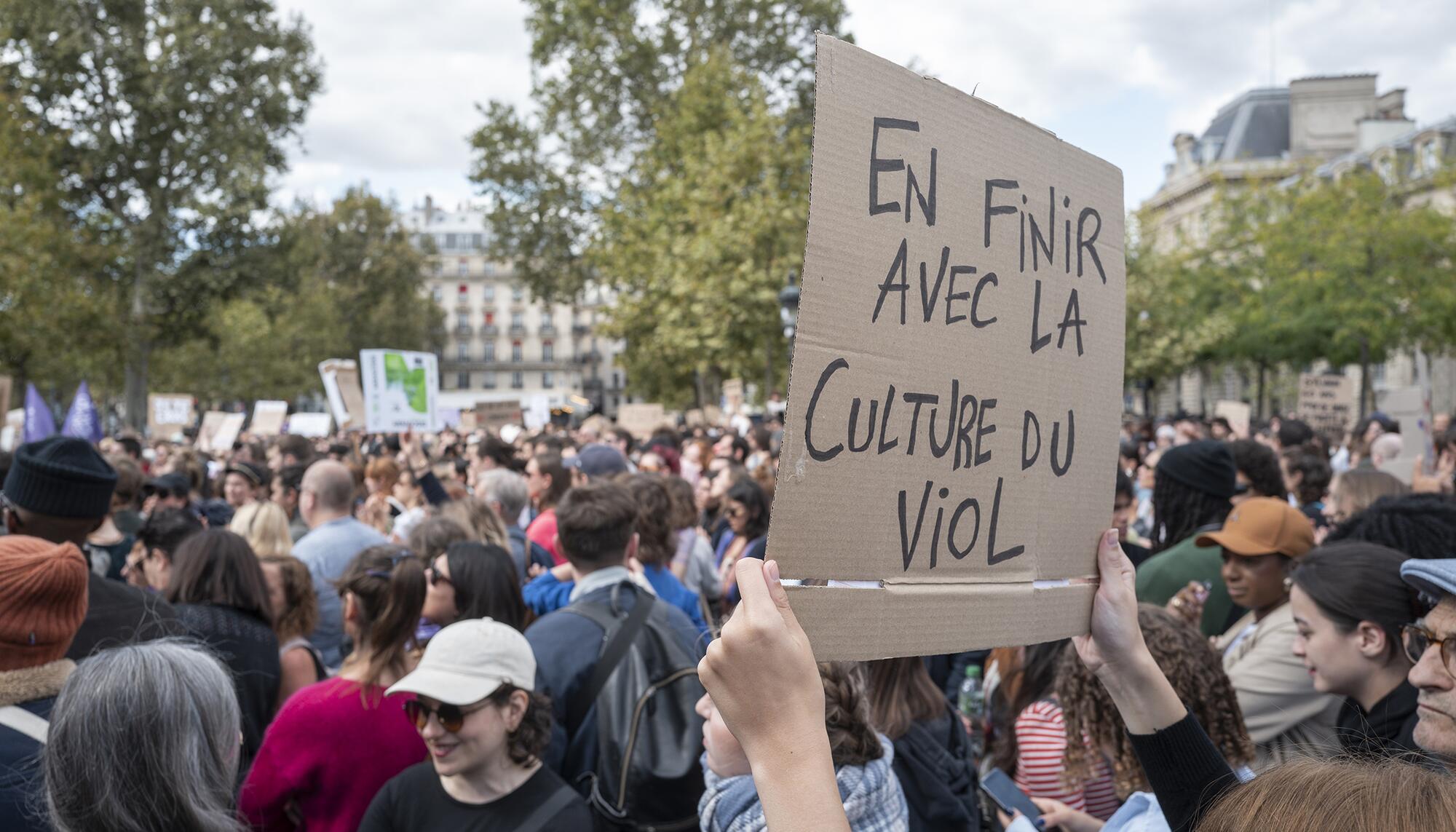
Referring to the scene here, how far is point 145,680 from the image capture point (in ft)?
7.89

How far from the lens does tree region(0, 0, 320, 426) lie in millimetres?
28594

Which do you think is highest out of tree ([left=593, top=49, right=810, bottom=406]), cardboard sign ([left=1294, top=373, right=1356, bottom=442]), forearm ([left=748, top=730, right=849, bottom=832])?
tree ([left=593, top=49, right=810, bottom=406])

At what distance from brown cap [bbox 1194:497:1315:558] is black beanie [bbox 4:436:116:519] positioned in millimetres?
3869

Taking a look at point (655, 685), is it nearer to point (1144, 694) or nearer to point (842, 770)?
point (842, 770)

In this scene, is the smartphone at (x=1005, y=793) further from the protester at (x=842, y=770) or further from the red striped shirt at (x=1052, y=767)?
the red striped shirt at (x=1052, y=767)

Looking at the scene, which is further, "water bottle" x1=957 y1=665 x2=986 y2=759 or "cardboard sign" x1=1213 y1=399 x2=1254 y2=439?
"cardboard sign" x1=1213 y1=399 x2=1254 y2=439

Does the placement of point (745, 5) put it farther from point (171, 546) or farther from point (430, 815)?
point (430, 815)

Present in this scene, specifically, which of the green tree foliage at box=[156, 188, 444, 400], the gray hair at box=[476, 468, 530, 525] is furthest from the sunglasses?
the green tree foliage at box=[156, 188, 444, 400]

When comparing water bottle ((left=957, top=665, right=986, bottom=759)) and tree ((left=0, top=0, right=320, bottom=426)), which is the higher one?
tree ((left=0, top=0, right=320, bottom=426))

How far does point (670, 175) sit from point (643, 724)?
25.1 metres

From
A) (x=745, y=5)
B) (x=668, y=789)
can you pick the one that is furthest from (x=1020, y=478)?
(x=745, y=5)

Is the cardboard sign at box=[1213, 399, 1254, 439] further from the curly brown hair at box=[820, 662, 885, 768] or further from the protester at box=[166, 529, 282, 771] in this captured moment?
the curly brown hair at box=[820, 662, 885, 768]

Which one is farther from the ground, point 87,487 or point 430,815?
point 87,487

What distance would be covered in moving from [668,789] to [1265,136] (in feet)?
228
